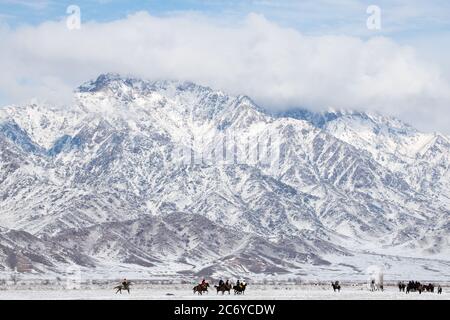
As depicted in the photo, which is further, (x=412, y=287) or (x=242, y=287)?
(x=412, y=287)

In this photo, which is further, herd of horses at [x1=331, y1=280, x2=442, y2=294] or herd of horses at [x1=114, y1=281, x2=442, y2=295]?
herd of horses at [x1=331, y1=280, x2=442, y2=294]

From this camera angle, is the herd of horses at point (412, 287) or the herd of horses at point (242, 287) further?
the herd of horses at point (412, 287)

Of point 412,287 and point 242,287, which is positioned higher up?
point 412,287
